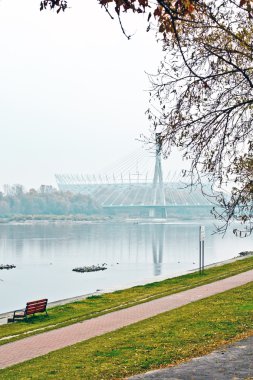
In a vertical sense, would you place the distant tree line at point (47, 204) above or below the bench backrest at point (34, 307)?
above

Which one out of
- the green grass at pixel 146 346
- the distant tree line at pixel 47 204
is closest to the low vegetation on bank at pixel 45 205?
the distant tree line at pixel 47 204

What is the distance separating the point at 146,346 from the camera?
36.1 ft

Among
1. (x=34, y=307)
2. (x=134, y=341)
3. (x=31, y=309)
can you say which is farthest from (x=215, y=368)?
(x=34, y=307)

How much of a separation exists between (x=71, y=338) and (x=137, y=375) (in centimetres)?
443

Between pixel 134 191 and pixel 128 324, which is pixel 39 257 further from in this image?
→ pixel 134 191

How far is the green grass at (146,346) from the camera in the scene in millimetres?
9500

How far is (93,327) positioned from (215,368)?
6.03 metres

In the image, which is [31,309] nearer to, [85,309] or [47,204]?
[85,309]

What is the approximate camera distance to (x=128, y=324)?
14.1 meters

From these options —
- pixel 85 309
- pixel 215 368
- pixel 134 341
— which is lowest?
pixel 85 309

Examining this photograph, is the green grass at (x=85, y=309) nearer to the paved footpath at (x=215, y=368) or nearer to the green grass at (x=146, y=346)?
the green grass at (x=146, y=346)

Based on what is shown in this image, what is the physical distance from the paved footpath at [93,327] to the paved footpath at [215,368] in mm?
3071

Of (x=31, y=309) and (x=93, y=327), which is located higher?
(x=93, y=327)

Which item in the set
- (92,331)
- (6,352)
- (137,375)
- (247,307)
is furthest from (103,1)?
(247,307)
